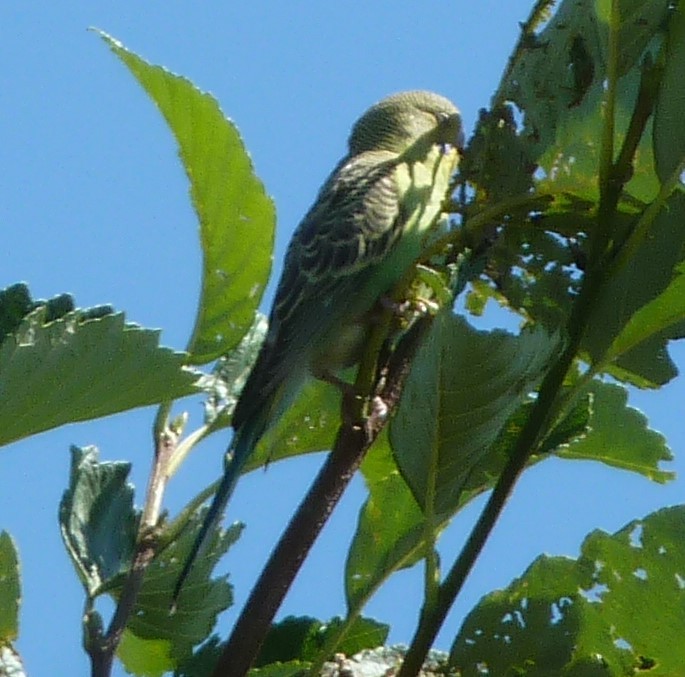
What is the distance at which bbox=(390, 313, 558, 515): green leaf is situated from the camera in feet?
4.40

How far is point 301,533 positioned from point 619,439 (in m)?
0.60

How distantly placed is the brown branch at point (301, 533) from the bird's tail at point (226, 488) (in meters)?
0.26

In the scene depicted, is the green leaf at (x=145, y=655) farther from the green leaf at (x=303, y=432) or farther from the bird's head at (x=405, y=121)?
the bird's head at (x=405, y=121)

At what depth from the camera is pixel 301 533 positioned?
4.50ft

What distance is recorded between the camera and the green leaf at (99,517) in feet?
5.36

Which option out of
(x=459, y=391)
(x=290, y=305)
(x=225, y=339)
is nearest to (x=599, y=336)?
(x=459, y=391)

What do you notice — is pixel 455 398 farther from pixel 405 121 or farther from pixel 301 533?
pixel 405 121

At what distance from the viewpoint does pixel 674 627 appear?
149 cm

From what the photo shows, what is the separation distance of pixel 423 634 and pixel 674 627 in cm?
42

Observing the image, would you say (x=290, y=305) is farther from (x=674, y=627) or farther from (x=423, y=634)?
(x=423, y=634)

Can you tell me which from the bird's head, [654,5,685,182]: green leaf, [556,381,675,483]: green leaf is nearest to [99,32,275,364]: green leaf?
[556,381,675,483]: green leaf

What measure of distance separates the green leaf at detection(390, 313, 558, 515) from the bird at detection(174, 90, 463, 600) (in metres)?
0.61

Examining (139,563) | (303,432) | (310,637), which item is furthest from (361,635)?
(303,432)

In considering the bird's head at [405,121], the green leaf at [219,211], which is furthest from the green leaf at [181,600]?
the bird's head at [405,121]
